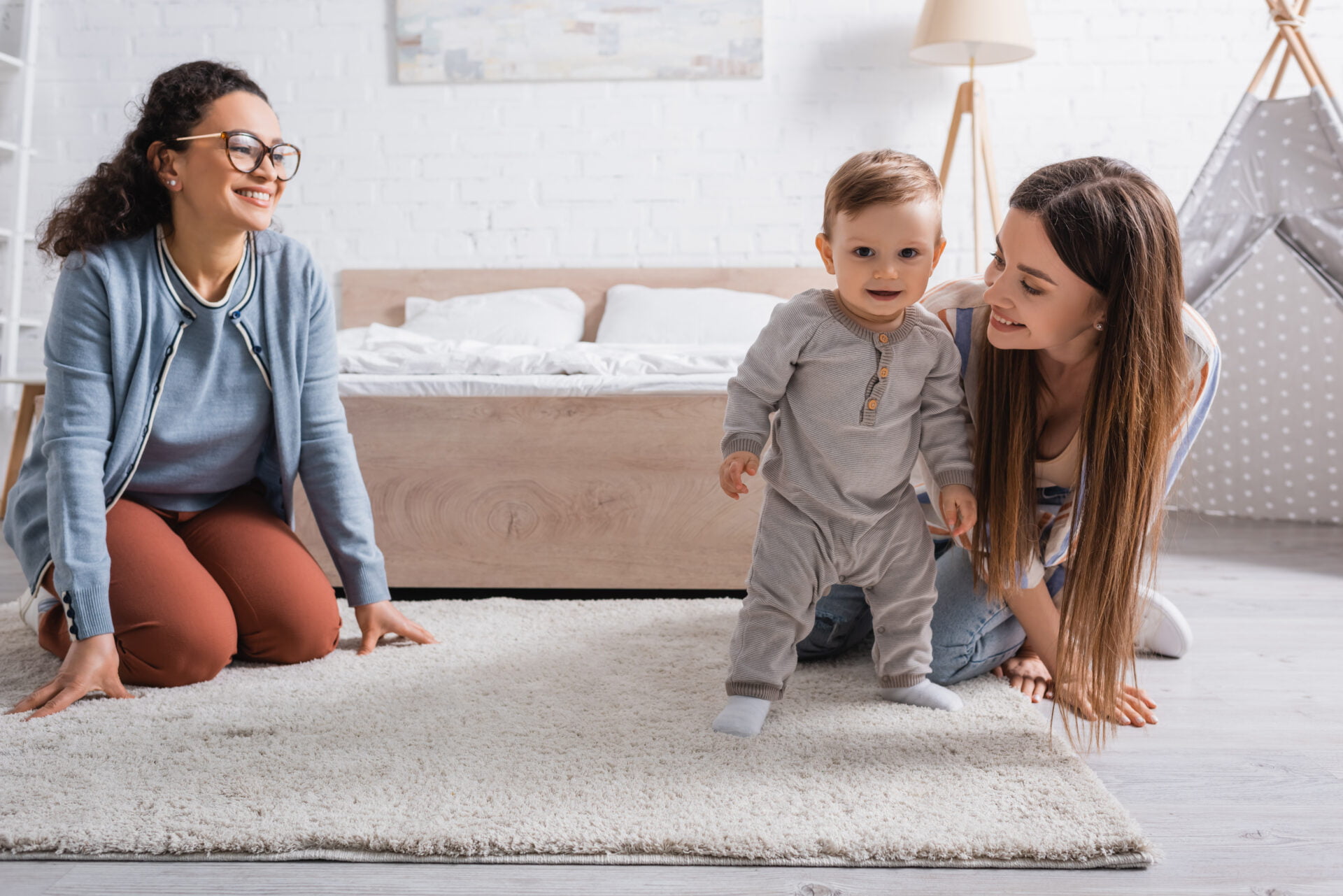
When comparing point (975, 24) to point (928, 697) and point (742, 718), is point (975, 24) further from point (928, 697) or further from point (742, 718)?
point (742, 718)

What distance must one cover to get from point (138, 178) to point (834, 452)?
3.37 feet

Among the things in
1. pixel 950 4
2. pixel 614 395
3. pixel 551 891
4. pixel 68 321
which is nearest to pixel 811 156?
pixel 950 4

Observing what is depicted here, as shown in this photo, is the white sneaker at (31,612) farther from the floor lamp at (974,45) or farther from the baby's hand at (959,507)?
the floor lamp at (974,45)

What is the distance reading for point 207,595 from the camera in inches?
56.7

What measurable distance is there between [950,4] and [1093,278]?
199 cm

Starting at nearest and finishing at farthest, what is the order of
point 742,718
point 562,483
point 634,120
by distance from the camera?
point 742,718 → point 562,483 → point 634,120

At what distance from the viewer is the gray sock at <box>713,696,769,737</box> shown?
4.04 ft

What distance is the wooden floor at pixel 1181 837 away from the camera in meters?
0.91

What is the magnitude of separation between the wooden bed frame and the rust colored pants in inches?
11.7

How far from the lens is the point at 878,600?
1.31 meters

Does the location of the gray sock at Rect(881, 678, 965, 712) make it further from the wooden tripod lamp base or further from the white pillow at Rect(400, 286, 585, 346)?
the wooden tripod lamp base

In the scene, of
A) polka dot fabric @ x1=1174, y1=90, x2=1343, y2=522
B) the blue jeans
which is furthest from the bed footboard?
polka dot fabric @ x1=1174, y1=90, x2=1343, y2=522

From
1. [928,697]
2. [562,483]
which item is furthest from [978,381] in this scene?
[562,483]

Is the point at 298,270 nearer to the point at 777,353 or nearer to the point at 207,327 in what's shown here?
the point at 207,327
